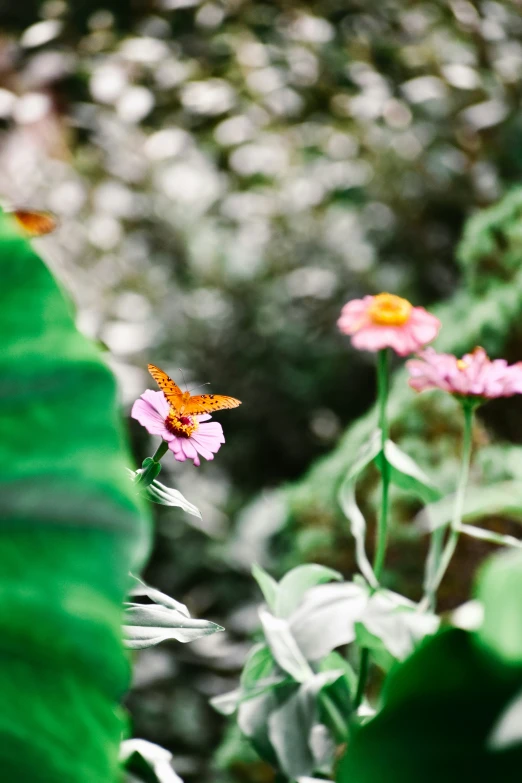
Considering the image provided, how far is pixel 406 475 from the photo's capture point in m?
0.51

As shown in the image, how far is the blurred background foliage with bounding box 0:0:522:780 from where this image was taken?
126 centimetres

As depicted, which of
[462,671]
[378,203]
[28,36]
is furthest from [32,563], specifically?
[378,203]

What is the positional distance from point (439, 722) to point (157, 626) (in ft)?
0.50

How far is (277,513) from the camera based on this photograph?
1.33 meters

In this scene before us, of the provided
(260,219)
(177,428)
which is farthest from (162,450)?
(260,219)

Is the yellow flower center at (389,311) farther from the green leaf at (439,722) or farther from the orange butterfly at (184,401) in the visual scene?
the green leaf at (439,722)

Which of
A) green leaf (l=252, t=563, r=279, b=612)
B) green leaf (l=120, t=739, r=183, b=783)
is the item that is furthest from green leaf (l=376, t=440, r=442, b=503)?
green leaf (l=120, t=739, r=183, b=783)

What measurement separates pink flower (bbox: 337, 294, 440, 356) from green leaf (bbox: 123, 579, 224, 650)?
189mm

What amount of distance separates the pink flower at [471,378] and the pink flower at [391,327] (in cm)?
2

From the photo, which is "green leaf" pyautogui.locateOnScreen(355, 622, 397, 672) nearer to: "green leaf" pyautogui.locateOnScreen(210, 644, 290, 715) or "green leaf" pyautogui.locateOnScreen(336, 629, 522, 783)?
"green leaf" pyautogui.locateOnScreen(210, 644, 290, 715)

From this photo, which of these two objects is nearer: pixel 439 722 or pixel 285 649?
pixel 439 722

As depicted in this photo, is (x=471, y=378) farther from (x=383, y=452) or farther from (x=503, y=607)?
(x=503, y=607)

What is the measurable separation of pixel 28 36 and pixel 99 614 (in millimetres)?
1366

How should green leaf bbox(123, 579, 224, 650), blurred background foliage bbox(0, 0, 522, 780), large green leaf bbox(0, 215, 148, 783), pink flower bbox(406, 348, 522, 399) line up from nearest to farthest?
1. large green leaf bbox(0, 215, 148, 783)
2. green leaf bbox(123, 579, 224, 650)
3. pink flower bbox(406, 348, 522, 399)
4. blurred background foliage bbox(0, 0, 522, 780)
